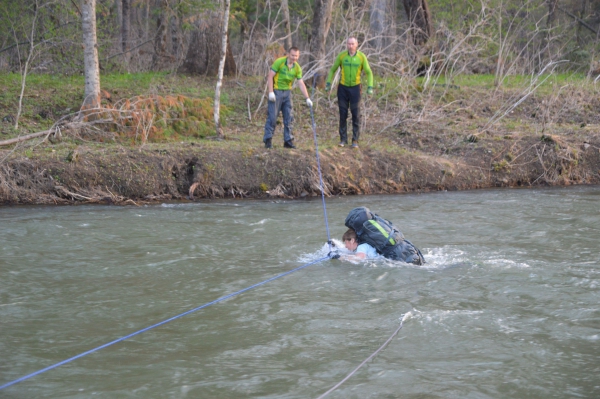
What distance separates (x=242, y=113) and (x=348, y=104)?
354 centimetres

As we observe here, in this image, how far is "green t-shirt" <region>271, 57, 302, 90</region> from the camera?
12.7 meters

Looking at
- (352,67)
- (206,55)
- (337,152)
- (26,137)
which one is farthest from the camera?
(206,55)

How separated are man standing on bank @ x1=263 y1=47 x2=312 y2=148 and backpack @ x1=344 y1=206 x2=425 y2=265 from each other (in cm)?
516

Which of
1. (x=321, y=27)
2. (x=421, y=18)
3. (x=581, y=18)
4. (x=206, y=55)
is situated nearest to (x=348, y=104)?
(x=321, y=27)

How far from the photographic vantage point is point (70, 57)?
57.1 ft

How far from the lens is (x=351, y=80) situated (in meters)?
13.3

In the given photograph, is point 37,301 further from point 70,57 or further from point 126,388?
point 70,57

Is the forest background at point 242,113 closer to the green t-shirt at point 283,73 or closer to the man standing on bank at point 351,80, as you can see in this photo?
the man standing on bank at point 351,80

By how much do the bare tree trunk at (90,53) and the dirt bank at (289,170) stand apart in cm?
179

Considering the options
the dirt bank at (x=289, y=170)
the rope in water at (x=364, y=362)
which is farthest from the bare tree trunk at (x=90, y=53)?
the rope in water at (x=364, y=362)

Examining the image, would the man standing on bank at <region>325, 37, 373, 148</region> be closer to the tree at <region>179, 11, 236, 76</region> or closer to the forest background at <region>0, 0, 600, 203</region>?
the forest background at <region>0, 0, 600, 203</region>

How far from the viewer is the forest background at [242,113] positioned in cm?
1241

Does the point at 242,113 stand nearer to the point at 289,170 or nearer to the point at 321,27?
the point at 321,27

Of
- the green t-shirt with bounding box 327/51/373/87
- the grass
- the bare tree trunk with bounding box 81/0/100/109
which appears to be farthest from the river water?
the grass
